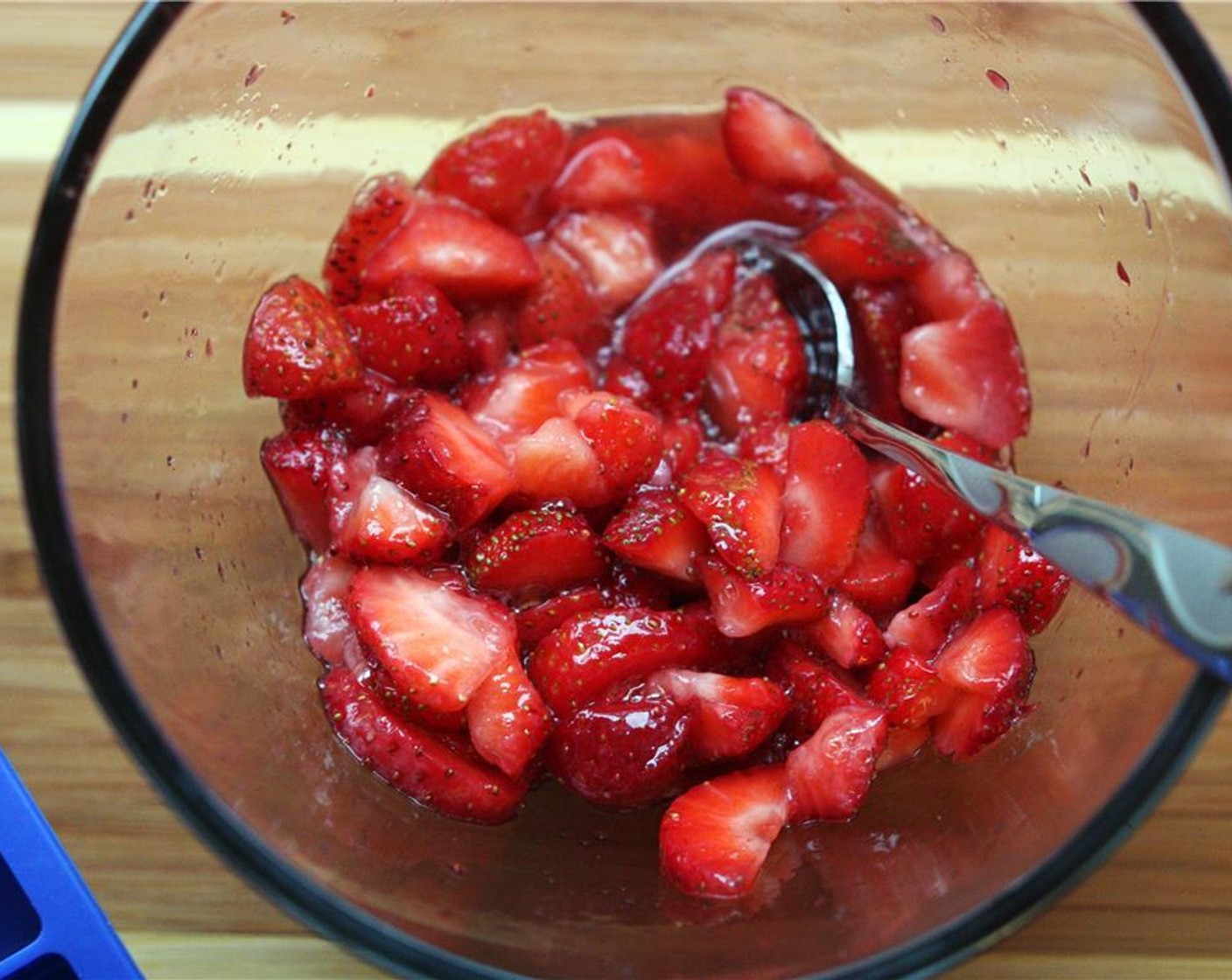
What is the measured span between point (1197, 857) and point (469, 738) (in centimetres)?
70

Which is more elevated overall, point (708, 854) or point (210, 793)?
point (210, 793)

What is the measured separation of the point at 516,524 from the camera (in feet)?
3.68

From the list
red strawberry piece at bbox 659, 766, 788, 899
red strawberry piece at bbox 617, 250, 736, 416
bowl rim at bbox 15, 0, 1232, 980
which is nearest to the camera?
bowl rim at bbox 15, 0, 1232, 980

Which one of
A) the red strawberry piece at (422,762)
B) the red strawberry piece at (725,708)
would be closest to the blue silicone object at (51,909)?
the red strawberry piece at (422,762)

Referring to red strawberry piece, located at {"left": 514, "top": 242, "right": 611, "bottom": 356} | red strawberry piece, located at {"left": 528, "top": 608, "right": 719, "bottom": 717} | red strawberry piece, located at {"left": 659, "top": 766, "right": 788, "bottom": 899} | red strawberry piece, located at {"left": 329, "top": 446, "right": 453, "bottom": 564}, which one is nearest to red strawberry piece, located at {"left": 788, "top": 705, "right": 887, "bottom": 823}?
red strawberry piece, located at {"left": 659, "top": 766, "right": 788, "bottom": 899}

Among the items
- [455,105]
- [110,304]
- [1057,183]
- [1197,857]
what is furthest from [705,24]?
[1197,857]

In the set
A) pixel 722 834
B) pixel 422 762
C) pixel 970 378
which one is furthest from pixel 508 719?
pixel 970 378

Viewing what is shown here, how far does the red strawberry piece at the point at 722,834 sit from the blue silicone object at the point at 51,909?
47 cm

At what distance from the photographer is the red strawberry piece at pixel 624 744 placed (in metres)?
1.07

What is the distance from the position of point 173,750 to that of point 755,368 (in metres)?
0.62

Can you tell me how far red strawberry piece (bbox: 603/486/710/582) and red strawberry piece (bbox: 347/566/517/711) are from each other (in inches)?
4.5

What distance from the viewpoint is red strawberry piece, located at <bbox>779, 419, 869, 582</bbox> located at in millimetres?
1143

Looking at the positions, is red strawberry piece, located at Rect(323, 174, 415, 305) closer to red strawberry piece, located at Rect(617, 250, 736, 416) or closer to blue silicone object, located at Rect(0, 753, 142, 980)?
red strawberry piece, located at Rect(617, 250, 736, 416)

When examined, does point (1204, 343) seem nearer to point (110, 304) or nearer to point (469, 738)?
point (469, 738)
